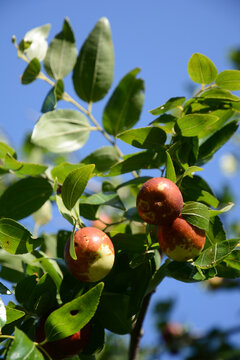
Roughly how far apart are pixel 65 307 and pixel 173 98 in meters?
0.72

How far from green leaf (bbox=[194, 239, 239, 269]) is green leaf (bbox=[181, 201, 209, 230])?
0.21ft

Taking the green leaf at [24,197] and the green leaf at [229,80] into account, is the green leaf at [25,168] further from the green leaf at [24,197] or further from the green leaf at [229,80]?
the green leaf at [229,80]

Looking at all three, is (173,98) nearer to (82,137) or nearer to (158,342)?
(82,137)

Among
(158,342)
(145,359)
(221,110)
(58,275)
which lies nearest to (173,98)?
(221,110)

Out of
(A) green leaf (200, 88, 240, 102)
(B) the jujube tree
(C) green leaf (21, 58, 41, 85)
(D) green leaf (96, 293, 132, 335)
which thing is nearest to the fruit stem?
(B) the jujube tree

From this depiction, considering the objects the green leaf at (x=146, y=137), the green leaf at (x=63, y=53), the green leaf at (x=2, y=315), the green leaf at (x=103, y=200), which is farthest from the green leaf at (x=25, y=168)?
the green leaf at (x=2, y=315)

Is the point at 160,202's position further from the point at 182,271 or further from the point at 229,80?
the point at 229,80

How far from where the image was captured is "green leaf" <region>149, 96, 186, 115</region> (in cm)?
150

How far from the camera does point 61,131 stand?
5.80 feet

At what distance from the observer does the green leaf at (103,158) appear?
1802mm

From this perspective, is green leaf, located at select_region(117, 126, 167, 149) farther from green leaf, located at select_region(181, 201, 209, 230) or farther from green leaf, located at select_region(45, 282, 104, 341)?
green leaf, located at select_region(45, 282, 104, 341)

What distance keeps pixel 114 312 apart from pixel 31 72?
1.01 m

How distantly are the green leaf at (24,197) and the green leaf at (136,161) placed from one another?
0.32 meters

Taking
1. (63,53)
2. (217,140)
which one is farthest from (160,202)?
(63,53)
